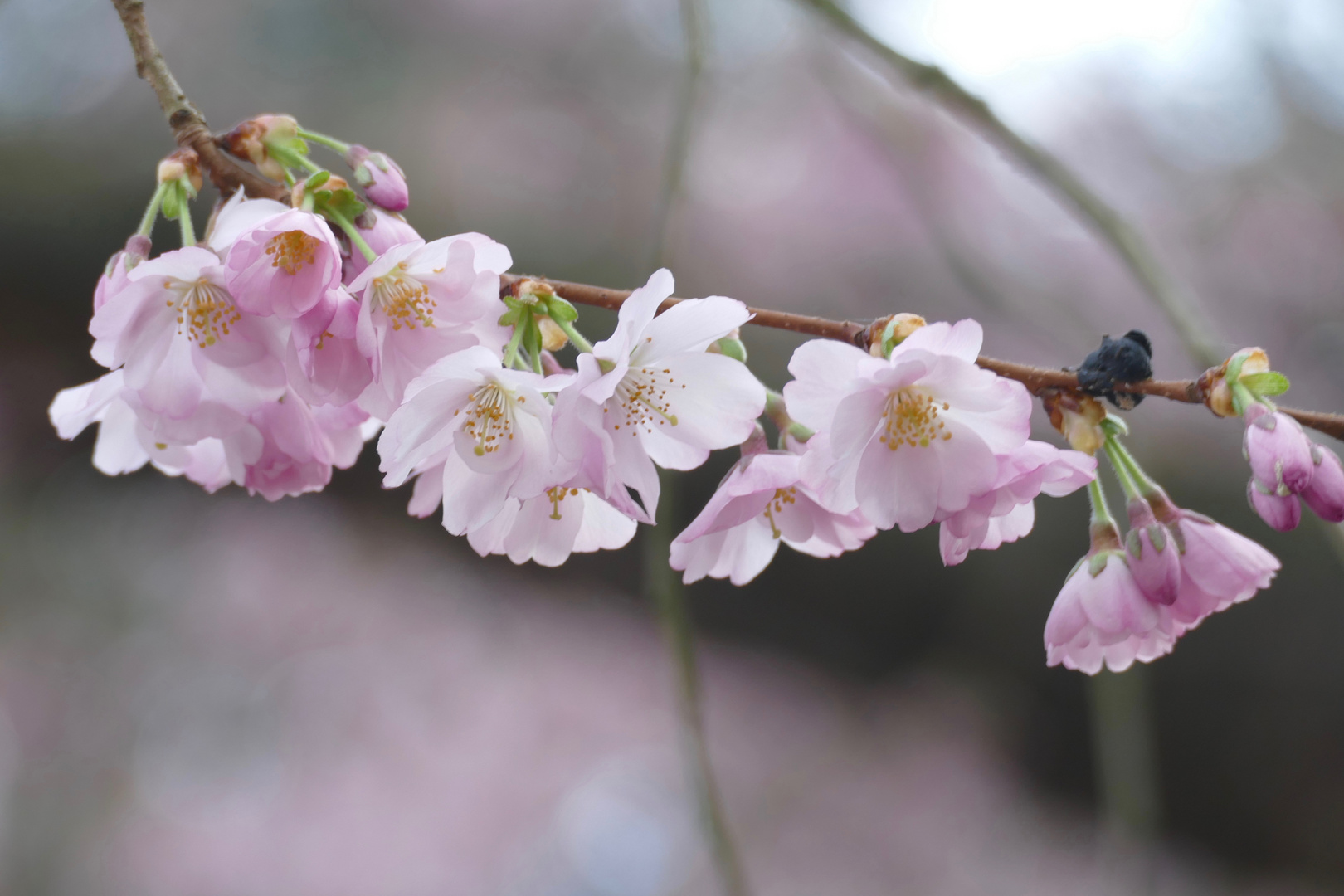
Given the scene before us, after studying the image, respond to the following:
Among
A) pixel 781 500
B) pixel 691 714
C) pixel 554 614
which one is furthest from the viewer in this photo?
pixel 554 614

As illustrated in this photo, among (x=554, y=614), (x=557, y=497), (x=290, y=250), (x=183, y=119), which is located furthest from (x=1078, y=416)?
(x=554, y=614)

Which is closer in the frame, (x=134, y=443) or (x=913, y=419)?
(x=913, y=419)

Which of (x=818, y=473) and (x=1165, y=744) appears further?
(x=1165, y=744)

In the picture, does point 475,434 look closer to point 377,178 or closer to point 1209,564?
point 377,178

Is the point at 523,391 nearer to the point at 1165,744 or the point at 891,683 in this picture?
the point at 1165,744

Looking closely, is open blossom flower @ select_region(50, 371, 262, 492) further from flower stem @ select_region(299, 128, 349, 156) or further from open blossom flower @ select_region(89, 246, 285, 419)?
flower stem @ select_region(299, 128, 349, 156)

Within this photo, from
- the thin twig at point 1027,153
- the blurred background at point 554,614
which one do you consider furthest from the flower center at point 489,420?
the blurred background at point 554,614

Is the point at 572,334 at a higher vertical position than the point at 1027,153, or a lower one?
lower

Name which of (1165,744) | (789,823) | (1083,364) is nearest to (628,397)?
(1083,364)
